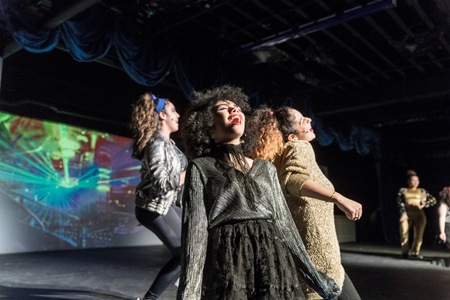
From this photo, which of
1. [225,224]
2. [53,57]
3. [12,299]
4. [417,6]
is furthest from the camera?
[53,57]

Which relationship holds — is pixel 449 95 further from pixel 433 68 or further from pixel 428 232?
pixel 428 232

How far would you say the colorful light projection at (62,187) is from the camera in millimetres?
6078

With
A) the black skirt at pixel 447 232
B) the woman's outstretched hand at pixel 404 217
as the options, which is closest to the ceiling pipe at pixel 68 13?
the black skirt at pixel 447 232

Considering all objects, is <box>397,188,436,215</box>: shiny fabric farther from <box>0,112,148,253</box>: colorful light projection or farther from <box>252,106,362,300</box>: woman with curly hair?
<box>252,106,362,300</box>: woman with curly hair

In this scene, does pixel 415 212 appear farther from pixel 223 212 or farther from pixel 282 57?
pixel 223 212

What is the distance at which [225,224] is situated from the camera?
1.15m

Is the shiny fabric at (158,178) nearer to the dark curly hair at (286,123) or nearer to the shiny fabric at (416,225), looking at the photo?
the dark curly hair at (286,123)

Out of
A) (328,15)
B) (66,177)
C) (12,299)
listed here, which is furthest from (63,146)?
(328,15)

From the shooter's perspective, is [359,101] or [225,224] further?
[359,101]

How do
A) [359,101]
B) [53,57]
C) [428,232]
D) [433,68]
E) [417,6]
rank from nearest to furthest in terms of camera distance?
[417,6] → [53,57] → [433,68] → [359,101] → [428,232]

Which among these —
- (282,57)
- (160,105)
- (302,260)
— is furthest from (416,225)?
(302,260)

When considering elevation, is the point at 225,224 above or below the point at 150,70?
below

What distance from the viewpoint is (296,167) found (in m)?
1.58

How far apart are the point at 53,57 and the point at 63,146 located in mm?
1909
